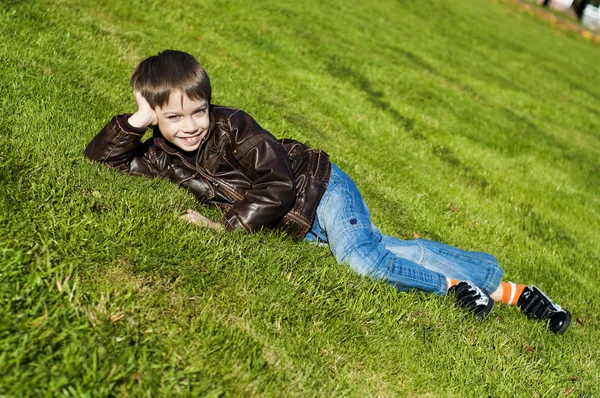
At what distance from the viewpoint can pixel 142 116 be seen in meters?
4.02

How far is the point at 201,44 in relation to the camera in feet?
30.5

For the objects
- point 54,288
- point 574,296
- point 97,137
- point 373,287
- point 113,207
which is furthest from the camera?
point 574,296

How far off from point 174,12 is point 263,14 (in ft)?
11.8

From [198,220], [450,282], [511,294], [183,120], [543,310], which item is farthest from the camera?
[511,294]

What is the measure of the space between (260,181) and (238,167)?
0.27 m

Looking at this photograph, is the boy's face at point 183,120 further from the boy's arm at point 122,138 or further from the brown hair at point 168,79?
the boy's arm at point 122,138

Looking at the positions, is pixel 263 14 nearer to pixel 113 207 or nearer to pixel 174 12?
pixel 174 12

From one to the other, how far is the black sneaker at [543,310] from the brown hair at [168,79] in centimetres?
327

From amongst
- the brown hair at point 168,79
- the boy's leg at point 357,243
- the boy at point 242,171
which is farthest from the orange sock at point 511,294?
the brown hair at point 168,79

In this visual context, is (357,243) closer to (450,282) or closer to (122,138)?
(450,282)

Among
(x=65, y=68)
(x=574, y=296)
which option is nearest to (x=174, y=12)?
(x=65, y=68)

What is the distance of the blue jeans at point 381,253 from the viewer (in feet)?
13.4

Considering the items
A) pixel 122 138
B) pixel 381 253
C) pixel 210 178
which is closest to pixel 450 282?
pixel 381 253

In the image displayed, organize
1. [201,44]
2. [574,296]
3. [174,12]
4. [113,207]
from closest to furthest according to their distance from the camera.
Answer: [113,207], [574,296], [201,44], [174,12]
